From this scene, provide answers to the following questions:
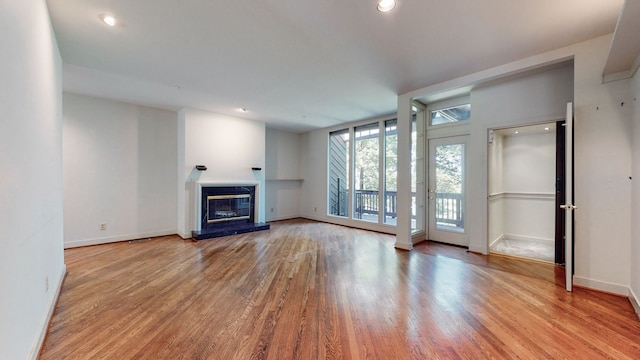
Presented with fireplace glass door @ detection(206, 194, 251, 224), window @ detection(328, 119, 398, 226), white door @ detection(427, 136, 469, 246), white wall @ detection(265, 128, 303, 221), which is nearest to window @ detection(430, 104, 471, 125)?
white door @ detection(427, 136, 469, 246)

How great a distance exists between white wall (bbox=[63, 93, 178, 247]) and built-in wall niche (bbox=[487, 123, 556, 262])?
20.2 feet

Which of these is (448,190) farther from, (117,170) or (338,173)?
(117,170)

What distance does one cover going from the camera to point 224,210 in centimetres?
571

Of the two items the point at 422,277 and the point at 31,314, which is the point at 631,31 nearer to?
the point at 422,277

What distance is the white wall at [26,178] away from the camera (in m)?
1.27

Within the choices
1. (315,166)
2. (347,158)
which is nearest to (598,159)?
(347,158)

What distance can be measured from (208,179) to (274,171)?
2.22m

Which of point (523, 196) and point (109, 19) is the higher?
point (109, 19)

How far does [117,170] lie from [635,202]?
7.23m

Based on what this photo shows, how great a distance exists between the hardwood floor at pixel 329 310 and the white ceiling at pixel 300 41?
Answer: 2.63 meters

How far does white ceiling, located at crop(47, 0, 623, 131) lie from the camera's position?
220 cm

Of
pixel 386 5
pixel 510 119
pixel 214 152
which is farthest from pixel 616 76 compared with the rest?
pixel 214 152

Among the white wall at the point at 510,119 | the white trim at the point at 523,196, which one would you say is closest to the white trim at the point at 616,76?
the white wall at the point at 510,119

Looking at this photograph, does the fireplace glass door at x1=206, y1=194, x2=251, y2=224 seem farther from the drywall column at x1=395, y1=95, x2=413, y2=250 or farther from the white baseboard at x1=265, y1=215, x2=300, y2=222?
the drywall column at x1=395, y1=95, x2=413, y2=250
